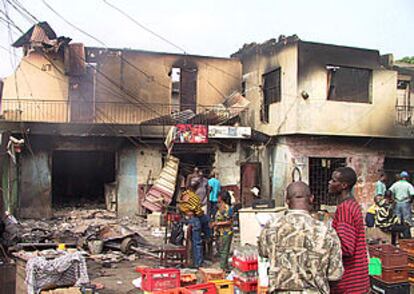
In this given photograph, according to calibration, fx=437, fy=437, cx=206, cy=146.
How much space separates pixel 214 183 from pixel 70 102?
28.2 ft

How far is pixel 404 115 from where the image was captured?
1978 cm

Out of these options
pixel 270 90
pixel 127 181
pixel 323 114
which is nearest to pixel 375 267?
pixel 323 114

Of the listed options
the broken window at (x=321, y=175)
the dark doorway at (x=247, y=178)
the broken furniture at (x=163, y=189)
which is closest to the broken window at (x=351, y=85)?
the broken window at (x=321, y=175)

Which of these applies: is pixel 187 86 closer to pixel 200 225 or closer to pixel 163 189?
pixel 163 189

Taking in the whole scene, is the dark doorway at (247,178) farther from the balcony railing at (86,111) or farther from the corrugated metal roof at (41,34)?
the corrugated metal roof at (41,34)

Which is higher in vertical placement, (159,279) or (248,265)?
(248,265)

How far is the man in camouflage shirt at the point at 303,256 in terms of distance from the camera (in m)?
3.54

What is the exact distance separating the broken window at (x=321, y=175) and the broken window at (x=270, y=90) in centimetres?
286

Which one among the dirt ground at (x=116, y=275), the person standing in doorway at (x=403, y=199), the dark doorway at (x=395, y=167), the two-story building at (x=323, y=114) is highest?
the two-story building at (x=323, y=114)

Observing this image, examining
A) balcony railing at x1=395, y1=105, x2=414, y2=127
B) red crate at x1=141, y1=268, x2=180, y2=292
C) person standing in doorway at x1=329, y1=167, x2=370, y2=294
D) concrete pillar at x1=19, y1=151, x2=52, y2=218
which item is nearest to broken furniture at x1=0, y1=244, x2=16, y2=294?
red crate at x1=141, y1=268, x2=180, y2=292

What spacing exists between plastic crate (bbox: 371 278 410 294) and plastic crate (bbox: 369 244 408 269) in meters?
0.26

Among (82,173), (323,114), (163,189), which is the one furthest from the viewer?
(82,173)

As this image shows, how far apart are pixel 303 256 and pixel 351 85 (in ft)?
58.3

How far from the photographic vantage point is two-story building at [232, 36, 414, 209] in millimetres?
17250
